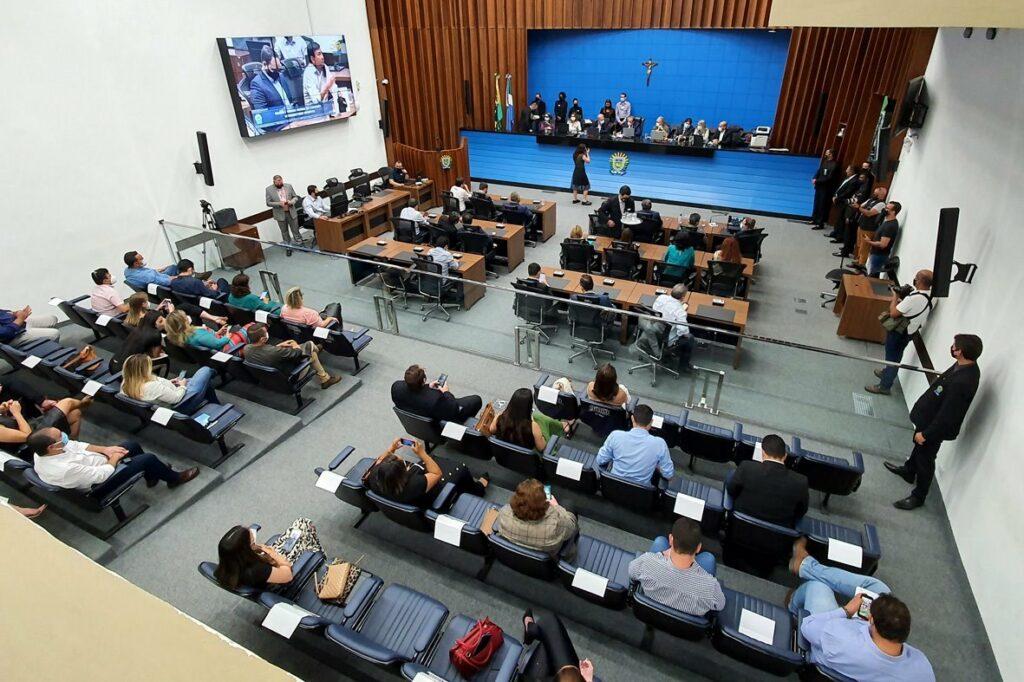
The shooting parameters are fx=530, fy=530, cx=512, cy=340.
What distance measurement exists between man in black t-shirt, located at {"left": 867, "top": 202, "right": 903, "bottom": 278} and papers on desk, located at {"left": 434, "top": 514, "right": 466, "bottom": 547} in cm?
778

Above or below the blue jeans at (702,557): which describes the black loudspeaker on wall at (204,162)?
above

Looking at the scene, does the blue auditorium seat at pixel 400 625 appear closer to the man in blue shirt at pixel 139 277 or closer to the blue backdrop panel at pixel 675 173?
the man in blue shirt at pixel 139 277

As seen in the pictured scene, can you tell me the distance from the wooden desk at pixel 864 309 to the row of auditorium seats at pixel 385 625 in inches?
252

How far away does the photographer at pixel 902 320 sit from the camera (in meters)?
5.68

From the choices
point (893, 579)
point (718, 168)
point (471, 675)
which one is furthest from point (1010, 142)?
point (718, 168)

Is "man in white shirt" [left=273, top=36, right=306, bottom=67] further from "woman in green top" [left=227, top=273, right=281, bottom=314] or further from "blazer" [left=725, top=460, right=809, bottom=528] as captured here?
"blazer" [left=725, top=460, right=809, bottom=528]

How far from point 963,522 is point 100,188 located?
11.6m

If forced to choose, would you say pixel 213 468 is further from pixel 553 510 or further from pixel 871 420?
pixel 871 420

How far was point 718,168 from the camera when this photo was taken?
44.5 ft

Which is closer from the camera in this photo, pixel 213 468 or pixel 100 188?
pixel 213 468

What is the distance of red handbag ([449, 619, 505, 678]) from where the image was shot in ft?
9.83

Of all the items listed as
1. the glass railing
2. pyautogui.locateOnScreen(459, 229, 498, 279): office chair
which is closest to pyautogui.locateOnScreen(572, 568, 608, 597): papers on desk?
the glass railing

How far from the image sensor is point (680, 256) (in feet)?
26.7

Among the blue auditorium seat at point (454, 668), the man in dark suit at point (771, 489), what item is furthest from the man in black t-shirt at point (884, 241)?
the blue auditorium seat at point (454, 668)
